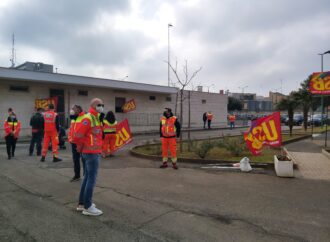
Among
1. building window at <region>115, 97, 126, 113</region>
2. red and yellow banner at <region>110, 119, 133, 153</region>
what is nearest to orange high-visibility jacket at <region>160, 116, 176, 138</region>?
red and yellow banner at <region>110, 119, 133, 153</region>

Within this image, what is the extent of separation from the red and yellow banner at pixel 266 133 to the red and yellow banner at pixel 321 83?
4.34 m

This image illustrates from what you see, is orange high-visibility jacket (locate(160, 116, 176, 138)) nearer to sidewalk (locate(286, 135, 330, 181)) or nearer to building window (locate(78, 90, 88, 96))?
sidewalk (locate(286, 135, 330, 181))

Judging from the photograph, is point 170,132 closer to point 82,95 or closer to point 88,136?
point 88,136

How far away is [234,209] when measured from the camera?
→ 16.2ft

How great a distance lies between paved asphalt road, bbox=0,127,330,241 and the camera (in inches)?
155

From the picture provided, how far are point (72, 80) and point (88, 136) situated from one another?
16.7 meters

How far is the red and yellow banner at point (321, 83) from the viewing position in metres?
11.5

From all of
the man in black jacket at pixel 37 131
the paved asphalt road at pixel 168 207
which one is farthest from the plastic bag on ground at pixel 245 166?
the man in black jacket at pixel 37 131

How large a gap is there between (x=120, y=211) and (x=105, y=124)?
6.39 m

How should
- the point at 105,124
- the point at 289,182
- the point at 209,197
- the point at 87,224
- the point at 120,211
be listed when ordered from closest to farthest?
the point at 87,224 → the point at 120,211 → the point at 209,197 → the point at 289,182 → the point at 105,124

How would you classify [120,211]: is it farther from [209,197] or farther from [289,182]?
[289,182]

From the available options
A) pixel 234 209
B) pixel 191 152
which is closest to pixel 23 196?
pixel 234 209

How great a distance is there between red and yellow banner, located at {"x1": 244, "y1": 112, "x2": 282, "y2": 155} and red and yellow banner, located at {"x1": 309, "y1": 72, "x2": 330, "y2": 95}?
14.2ft

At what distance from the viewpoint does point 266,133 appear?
8945 mm
